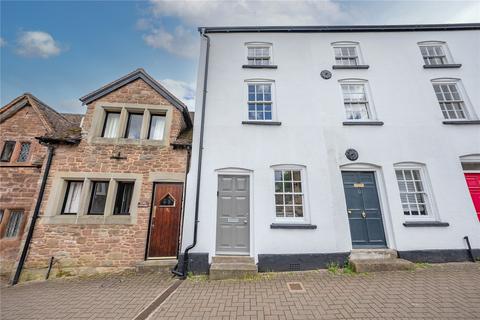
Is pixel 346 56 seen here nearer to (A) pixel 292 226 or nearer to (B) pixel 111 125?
(A) pixel 292 226

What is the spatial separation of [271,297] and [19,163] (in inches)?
418

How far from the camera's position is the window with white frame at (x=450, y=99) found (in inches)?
286

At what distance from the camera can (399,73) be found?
299 inches

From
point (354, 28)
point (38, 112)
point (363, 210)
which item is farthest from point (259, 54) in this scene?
point (38, 112)

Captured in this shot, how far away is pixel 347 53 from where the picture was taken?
8281 mm

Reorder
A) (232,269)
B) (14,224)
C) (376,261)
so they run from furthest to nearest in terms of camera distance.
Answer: (14,224)
(376,261)
(232,269)

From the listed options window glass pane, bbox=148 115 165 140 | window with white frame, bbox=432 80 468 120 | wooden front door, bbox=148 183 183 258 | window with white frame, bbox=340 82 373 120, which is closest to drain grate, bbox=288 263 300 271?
wooden front door, bbox=148 183 183 258

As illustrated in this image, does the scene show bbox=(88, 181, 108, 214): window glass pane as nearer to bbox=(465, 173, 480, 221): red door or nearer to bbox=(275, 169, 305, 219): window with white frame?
bbox=(275, 169, 305, 219): window with white frame

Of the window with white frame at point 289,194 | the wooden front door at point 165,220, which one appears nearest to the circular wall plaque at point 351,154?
the window with white frame at point 289,194

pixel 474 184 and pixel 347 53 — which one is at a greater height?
pixel 347 53

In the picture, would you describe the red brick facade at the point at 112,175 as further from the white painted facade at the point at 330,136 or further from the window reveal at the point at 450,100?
the window reveal at the point at 450,100

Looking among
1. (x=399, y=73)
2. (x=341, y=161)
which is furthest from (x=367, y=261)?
(x=399, y=73)

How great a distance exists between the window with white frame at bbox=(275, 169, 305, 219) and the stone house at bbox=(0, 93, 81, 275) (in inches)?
336

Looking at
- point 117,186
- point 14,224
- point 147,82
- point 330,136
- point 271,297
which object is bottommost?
point 271,297
